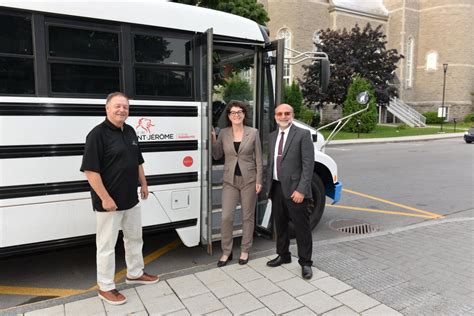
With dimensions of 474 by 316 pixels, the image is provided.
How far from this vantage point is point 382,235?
5305mm

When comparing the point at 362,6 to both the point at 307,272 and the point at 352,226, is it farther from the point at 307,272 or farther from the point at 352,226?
the point at 307,272

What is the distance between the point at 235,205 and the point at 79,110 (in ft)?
6.05

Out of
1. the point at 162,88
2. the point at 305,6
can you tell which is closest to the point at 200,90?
the point at 162,88

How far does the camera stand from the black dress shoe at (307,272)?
3.85 metres

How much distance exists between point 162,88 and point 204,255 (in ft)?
6.77

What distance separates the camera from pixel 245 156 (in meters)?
4.02

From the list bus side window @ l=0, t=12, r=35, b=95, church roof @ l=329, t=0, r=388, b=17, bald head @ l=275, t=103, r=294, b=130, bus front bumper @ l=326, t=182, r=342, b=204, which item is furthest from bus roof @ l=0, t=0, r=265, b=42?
church roof @ l=329, t=0, r=388, b=17

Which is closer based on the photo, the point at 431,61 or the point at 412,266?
the point at 412,266

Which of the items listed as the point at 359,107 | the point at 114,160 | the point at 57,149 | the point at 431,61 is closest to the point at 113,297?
the point at 114,160

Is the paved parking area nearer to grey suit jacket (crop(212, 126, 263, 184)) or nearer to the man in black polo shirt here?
grey suit jacket (crop(212, 126, 263, 184))

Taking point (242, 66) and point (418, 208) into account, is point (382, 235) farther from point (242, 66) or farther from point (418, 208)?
point (242, 66)

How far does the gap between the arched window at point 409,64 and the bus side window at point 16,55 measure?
41495 mm

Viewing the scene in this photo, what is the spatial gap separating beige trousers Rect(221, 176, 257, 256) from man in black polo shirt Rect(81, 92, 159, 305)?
980mm

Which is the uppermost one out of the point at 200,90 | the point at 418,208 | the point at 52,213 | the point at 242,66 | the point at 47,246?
the point at 242,66
